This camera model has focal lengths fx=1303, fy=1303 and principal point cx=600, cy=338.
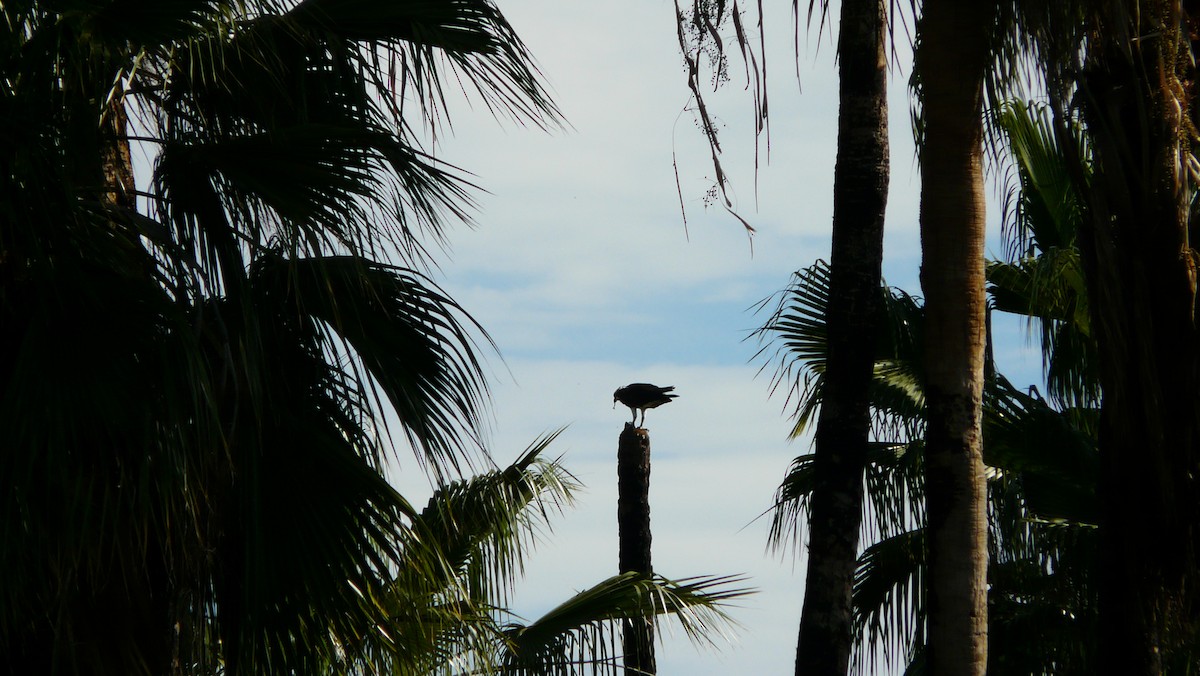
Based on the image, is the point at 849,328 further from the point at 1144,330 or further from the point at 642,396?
the point at 642,396

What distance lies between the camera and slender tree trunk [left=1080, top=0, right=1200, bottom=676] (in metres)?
4.59

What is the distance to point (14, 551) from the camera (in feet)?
13.8

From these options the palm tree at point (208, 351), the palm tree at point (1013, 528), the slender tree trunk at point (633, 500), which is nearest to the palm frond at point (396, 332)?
the palm tree at point (208, 351)

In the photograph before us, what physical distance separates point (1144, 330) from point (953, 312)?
76 cm

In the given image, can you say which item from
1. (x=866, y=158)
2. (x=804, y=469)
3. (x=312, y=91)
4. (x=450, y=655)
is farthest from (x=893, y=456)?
(x=312, y=91)

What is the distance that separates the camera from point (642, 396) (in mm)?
11898

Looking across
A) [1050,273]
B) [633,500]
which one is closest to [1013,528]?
[1050,273]

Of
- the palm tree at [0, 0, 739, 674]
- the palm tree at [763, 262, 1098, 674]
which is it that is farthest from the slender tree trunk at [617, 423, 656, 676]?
the palm tree at [0, 0, 739, 674]

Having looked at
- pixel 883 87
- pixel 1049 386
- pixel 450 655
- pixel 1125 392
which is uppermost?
pixel 883 87

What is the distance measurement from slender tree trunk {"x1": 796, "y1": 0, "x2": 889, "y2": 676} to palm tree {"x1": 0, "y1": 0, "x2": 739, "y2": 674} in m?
1.80

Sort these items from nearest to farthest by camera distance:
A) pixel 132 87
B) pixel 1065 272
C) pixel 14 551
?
1. pixel 14 551
2. pixel 132 87
3. pixel 1065 272

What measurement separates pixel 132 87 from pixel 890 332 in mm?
5548

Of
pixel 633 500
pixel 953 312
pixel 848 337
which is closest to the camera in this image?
pixel 953 312

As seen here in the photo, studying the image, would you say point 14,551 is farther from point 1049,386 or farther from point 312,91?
point 1049,386
